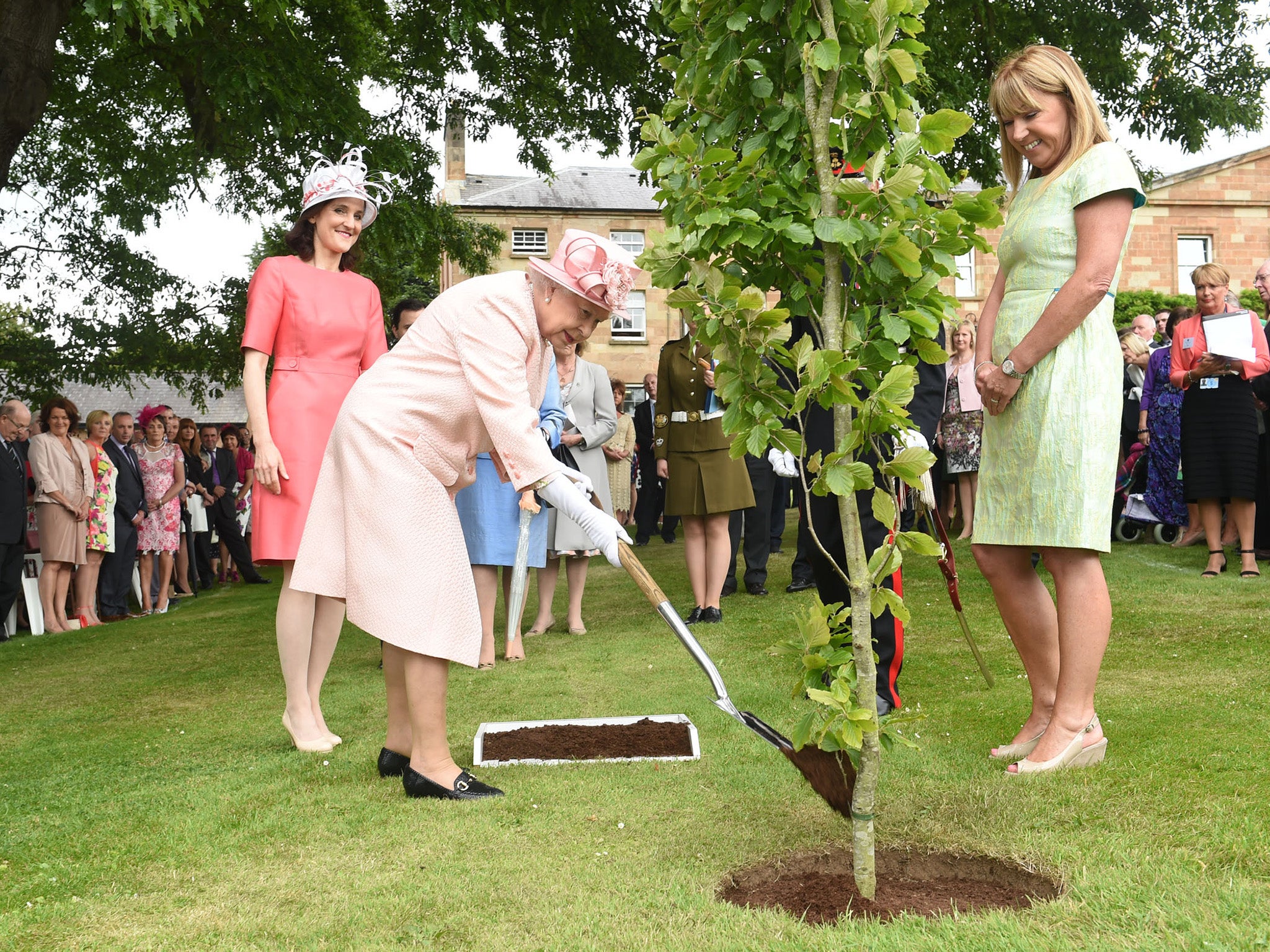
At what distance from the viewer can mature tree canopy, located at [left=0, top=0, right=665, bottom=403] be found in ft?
33.0

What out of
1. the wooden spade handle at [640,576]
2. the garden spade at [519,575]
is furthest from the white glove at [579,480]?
the garden spade at [519,575]

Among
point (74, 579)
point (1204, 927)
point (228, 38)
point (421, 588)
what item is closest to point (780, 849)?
point (1204, 927)

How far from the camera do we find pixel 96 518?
1230 centimetres

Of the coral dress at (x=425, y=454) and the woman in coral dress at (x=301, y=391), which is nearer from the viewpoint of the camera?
the coral dress at (x=425, y=454)

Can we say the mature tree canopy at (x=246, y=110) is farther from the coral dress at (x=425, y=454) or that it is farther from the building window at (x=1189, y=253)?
the building window at (x=1189, y=253)

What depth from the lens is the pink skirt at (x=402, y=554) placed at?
3.92 m

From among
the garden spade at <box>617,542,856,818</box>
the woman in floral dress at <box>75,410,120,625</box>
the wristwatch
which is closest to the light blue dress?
the wristwatch

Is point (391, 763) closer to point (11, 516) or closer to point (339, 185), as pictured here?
point (339, 185)

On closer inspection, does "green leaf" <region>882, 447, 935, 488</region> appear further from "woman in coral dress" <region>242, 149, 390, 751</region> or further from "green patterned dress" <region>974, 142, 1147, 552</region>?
"woman in coral dress" <region>242, 149, 390, 751</region>

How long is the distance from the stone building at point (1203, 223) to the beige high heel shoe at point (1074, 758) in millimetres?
35433

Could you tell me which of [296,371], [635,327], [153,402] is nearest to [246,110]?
[296,371]

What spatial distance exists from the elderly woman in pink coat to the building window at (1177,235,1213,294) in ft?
127

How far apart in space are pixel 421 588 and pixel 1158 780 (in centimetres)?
245

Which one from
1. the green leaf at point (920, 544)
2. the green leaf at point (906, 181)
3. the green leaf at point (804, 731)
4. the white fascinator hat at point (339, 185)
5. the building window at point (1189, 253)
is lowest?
the green leaf at point (804, 731)
